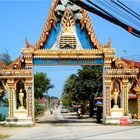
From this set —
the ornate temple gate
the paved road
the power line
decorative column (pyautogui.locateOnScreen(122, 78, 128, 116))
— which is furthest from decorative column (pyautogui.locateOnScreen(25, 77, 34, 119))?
the power line

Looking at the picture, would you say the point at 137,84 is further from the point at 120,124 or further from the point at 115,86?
the point at 120,124

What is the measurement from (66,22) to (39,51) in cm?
284

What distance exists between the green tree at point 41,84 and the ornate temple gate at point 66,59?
3551cm

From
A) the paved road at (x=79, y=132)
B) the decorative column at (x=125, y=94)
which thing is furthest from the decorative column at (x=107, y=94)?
the paved road at (x=79, y=132)

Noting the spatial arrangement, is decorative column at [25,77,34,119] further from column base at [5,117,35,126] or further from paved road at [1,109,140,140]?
paved road at [1,109,140,140]

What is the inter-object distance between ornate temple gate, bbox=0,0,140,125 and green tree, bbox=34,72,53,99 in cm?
3551

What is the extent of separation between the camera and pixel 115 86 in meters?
31.6

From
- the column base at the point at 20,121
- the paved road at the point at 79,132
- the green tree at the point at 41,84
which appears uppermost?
the green tree at the point at 41,84

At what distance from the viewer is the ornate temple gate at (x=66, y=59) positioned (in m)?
29.9

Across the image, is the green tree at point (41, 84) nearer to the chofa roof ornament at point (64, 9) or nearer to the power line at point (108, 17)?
the chofa roof ornament at point (64, 9)

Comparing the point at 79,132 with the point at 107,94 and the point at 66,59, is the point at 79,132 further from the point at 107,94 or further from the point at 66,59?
the point at 66,59

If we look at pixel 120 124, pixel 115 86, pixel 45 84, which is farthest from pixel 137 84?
pixel 45 84

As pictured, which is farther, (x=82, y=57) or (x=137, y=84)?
(x=137, y=84)

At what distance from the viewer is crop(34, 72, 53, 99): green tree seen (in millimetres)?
66375
